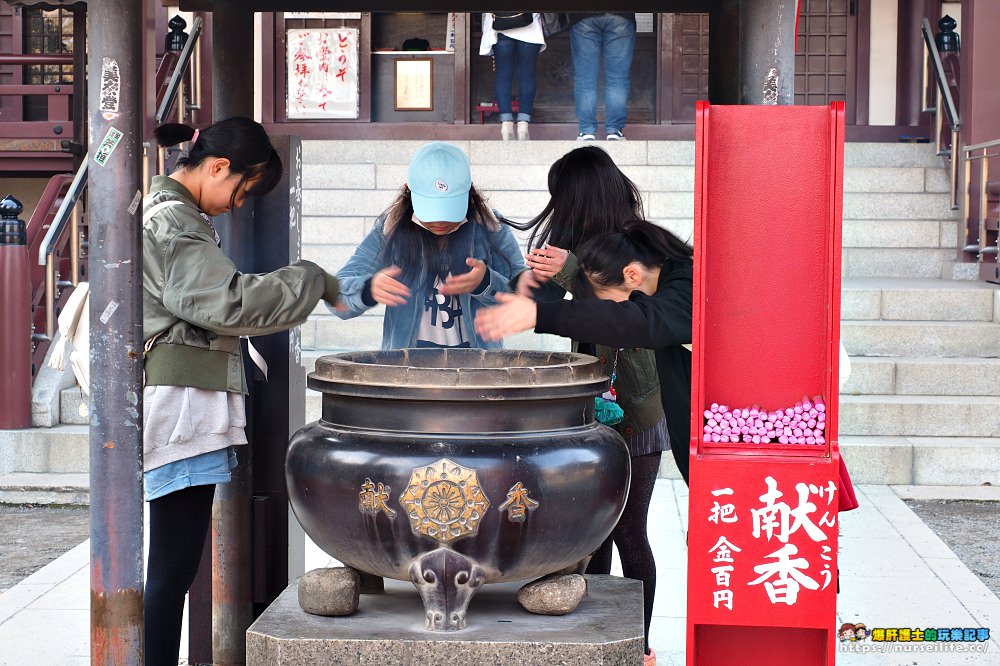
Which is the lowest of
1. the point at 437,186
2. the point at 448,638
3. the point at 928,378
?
the point at 448,638

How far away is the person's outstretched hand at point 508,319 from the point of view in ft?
9.54

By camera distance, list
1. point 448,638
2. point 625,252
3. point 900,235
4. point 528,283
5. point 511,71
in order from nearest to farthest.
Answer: point 448,638, point 625,252, point 528,283, point 900,235, point 511,71

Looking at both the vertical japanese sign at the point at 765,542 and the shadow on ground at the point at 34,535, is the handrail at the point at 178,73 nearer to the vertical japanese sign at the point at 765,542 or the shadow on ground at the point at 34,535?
the shadow on ground at the point at 34,535

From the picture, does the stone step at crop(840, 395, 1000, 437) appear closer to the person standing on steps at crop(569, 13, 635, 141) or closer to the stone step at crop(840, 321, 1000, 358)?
the stone step at crop(840, 321, 1000, 358)

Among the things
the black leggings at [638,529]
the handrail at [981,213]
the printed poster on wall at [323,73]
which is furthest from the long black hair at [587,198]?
the printed poster on wall at [323,73]

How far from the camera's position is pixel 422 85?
480 inches

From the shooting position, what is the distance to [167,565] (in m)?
3.14

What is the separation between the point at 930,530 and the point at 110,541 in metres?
4.55

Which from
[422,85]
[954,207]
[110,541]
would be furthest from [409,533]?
[422,85]

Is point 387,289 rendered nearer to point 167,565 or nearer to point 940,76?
point 167,565

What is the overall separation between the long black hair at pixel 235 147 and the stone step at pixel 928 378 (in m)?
5.44

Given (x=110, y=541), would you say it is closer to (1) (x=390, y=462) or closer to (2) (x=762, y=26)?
(1) (x=390, y=462)

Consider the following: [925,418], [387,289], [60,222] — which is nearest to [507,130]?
[60,222]

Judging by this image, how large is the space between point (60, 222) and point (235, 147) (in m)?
4.96
